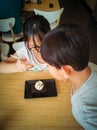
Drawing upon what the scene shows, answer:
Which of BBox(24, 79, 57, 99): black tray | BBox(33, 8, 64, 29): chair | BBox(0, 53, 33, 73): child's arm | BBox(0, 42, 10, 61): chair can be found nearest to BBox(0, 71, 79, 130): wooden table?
BBox(24, 79, 57, 99): black tray

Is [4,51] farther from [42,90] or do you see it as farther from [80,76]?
[80,76]

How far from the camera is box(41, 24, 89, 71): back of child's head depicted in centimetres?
78

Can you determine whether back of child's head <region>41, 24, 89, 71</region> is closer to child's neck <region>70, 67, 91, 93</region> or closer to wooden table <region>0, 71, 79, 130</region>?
child's neck <region>70, 67, 91, 93</region>

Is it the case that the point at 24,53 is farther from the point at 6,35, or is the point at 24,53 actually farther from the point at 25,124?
the point at 6,35

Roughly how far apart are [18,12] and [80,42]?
2021mm

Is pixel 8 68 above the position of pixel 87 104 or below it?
below

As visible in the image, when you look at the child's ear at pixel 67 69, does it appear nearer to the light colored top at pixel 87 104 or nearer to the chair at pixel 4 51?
the light colored top at pixel 87 104

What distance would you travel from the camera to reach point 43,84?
1.20 meters

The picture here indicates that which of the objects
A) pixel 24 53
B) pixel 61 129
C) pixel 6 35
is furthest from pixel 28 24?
pixel 6 35

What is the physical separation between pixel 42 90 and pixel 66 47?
0.45 m

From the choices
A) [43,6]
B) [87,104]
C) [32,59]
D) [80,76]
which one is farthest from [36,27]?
[43,6]

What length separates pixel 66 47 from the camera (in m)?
0.78

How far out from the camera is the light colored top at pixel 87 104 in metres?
0.88

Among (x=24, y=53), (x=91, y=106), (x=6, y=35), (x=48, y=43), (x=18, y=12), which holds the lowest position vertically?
(x=6, y=35)
